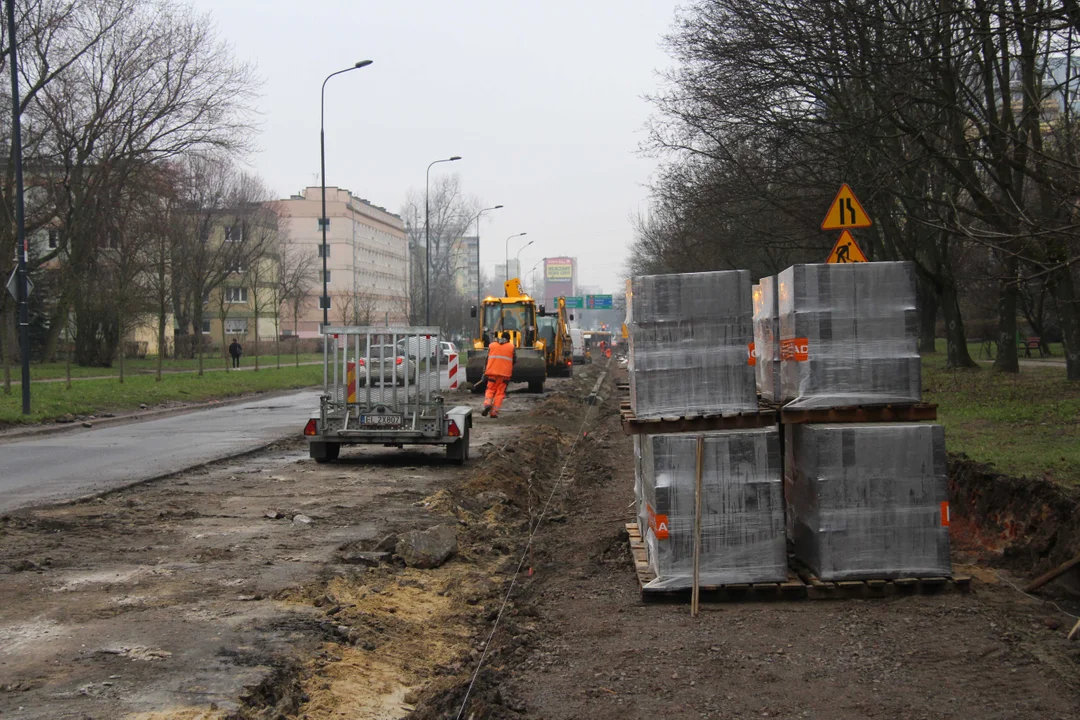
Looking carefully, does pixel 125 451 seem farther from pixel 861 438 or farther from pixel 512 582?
pixel 861 438

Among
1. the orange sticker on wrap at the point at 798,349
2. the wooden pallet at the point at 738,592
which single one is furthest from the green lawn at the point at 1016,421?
the wooden pallet at the point at 738,592

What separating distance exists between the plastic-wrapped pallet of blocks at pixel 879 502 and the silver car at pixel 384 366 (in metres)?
8.64

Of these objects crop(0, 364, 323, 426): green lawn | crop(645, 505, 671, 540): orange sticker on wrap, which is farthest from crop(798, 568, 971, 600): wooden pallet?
crop(0, 364, 323, 426): green lawn

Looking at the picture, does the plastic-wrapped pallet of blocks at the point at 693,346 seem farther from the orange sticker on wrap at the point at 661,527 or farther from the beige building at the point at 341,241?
the beige building at the point at 341,241

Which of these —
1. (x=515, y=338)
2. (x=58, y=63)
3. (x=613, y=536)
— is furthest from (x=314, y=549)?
(x=58, y=63)

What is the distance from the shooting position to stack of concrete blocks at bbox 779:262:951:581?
7.52 metres

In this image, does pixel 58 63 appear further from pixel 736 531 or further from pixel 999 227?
pixel 736 531

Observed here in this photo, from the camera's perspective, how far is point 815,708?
5344mm

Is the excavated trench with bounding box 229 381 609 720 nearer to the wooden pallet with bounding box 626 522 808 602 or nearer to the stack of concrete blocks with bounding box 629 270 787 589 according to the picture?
the wooden pallet with bounding box 626 522 808 602

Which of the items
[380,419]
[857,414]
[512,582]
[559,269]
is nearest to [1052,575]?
[857,414]

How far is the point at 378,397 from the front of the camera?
15.4m

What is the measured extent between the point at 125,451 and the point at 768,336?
39.5 ft

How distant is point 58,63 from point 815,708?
118ft

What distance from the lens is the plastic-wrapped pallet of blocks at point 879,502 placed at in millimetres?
7508
